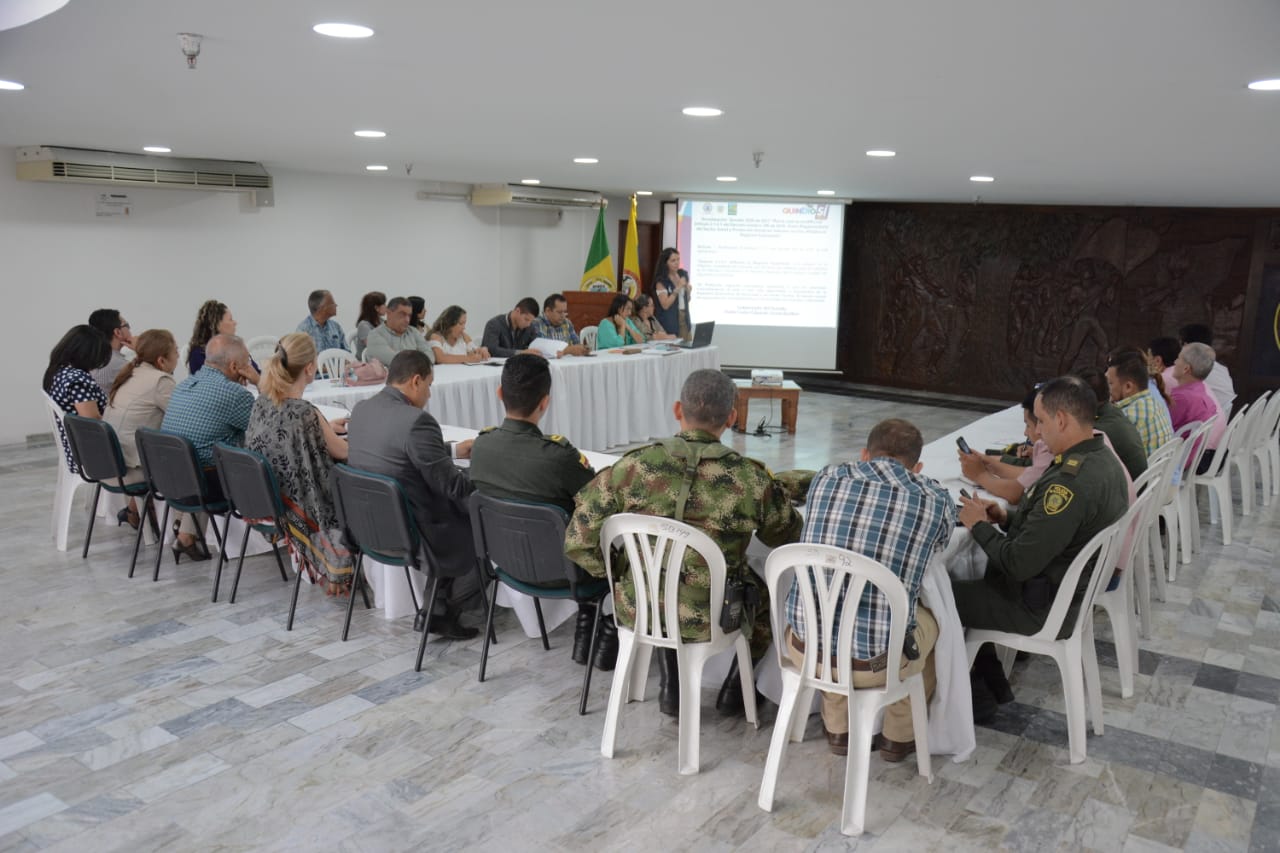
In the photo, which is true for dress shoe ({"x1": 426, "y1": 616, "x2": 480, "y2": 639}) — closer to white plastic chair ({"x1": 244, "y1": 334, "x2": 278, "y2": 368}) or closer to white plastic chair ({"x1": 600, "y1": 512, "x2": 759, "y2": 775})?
white plastic chair ({"x1": 600, "y1": 512, "x2": 759, "y2": 775})

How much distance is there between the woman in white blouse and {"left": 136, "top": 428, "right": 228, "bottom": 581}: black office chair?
300cm

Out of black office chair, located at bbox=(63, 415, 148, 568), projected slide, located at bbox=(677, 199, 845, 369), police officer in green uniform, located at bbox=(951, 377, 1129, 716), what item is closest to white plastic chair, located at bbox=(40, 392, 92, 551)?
black office chair, located at bbox=(63, 415, 148, 568)

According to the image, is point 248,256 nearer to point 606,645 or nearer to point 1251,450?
point 606,645

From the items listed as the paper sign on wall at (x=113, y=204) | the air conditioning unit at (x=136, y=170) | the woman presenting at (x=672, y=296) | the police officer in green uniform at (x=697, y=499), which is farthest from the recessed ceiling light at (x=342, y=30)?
the woman presenting at (x=672, y=296)

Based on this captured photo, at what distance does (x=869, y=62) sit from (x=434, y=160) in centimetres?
489

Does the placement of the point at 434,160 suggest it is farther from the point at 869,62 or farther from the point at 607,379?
the point at 869,62

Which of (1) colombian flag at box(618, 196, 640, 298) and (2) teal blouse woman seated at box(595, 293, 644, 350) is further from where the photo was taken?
(1) colombian flag at box(618, 196, 640, 298)

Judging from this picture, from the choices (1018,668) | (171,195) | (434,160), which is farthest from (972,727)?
(171,195)

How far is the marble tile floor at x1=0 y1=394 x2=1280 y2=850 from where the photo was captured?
2.64 meters

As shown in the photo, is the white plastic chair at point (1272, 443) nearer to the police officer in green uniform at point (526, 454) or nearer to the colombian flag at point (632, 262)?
the police officer in green uniform at point (526, 454)

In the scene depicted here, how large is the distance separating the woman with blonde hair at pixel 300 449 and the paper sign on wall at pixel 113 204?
185 inches

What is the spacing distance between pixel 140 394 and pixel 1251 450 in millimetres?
6652

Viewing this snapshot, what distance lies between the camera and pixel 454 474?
3.63 m

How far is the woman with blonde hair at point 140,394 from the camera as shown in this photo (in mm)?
4586
